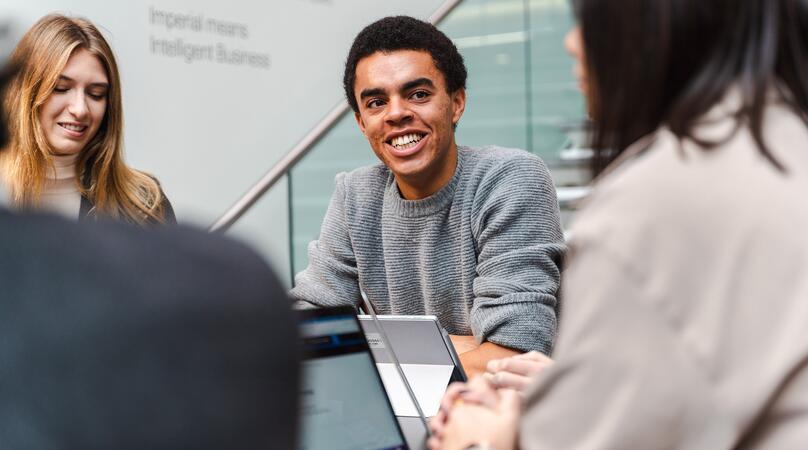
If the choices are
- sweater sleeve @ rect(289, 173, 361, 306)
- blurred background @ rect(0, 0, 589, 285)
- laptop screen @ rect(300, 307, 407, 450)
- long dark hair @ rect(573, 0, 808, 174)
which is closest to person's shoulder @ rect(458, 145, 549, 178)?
sweater sleeve @ rect(289, 173, 361, 306)

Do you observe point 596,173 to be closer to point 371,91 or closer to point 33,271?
point 33,271

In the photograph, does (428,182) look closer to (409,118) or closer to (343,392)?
(409,118)

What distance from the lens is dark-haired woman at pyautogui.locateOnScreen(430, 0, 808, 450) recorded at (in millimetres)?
679

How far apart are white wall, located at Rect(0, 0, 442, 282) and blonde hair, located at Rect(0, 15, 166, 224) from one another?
0.98m

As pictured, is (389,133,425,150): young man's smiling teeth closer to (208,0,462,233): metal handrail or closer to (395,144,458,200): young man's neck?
(395,144,458,200): young man's neck

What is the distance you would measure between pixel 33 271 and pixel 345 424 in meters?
0.61

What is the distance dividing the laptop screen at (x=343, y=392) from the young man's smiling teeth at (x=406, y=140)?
3.19ft

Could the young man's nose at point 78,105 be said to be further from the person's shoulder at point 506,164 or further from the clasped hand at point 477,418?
the clasped hand at point 477,418

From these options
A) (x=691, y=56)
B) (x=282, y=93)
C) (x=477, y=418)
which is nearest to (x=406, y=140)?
Result: (x=477, y=418)

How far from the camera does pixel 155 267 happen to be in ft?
1.38

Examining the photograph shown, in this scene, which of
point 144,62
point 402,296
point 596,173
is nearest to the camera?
point 596,173

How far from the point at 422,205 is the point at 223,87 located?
6.67ft

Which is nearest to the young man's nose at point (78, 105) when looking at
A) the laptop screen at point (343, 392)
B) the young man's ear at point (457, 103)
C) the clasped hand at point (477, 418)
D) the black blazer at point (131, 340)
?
the young man's ear at point (457, 103)

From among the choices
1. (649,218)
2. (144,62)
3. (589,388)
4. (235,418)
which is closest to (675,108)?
(649,218)
